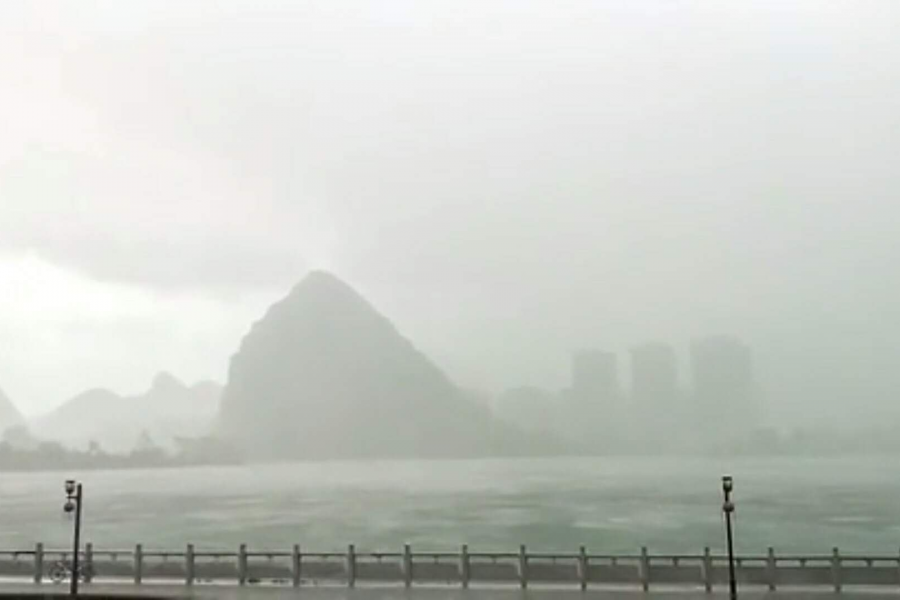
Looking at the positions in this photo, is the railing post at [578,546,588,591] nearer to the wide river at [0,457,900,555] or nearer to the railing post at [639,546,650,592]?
the railing post at [639,546,650,592]

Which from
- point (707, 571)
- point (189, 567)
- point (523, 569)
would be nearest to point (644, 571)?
point (707, 571)

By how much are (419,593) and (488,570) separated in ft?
9.31

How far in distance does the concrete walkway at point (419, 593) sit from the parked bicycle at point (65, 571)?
64.5 inches

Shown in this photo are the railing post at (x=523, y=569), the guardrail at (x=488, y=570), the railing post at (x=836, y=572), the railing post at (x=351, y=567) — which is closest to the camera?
the railing post at (x=836, y=572)

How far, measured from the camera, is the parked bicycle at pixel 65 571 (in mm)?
29881

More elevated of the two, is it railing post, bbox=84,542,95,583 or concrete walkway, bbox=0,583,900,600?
railing post, bbox=84,542,95,583

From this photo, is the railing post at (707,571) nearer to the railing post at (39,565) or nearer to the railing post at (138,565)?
the railing post at (138,565)

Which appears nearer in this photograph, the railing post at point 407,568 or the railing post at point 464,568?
the railing post at point 464,568

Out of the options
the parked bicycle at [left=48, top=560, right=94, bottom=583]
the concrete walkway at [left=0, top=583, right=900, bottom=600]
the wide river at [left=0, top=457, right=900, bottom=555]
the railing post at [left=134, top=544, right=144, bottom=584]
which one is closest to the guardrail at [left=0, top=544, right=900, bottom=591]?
the railing post at [left=134, top=544, right=144, bottom=584]

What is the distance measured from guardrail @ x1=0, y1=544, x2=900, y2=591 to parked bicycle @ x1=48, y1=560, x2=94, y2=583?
0.17m

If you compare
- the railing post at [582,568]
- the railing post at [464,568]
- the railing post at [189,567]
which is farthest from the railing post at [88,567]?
the railing post at [582,568]

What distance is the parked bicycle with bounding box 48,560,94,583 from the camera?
29.9 metres

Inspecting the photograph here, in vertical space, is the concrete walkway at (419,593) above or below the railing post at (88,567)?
below

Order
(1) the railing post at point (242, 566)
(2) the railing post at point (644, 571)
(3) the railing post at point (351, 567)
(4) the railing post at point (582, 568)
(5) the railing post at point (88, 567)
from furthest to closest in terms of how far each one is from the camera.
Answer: (5) the railing post at point (88, 567) → (1) the railing post at point (242, 566) → (3) the railing post at point (351, 567) → (4) the railing post at point (582, 568) → (2) the railing post at point (644, 571)
